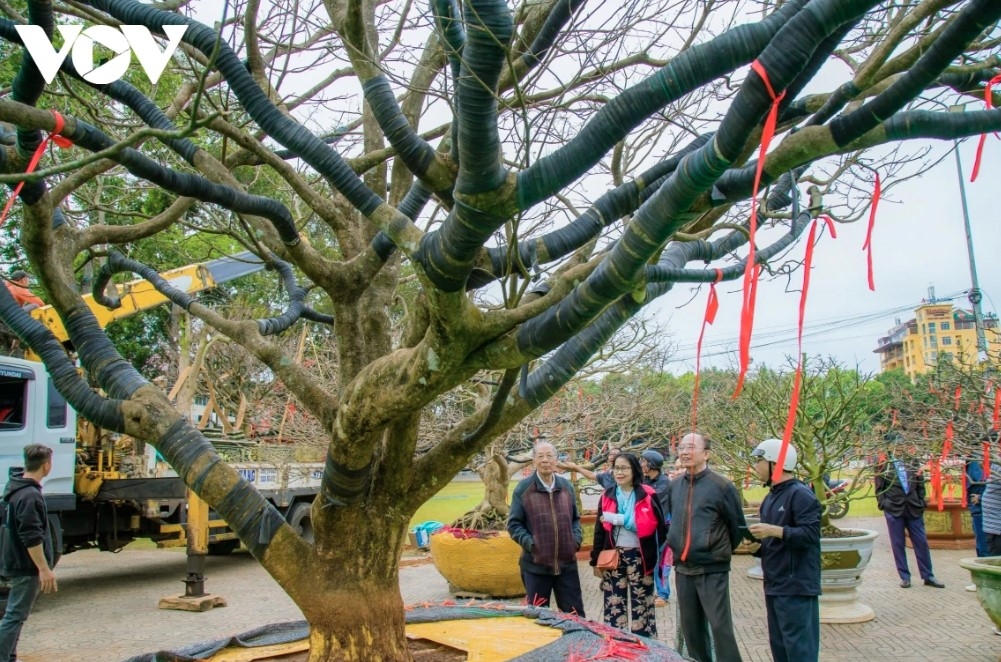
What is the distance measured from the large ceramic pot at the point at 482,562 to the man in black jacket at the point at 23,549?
441 centimetres

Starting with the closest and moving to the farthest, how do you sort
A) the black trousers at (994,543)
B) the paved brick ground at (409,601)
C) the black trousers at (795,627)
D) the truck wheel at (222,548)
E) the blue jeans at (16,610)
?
the black trousers at (795,627) → the blue jeans at (16,610) → the paved brick ground at (409,601) → the black trousers at (994,543) → the truck wheel at (222,548)

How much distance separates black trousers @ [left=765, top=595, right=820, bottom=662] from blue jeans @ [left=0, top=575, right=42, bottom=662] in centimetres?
535

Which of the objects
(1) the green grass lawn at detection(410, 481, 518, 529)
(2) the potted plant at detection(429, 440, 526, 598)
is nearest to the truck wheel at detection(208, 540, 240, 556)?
(1) the green grass lawn at detection(410, 481, 518, 529)

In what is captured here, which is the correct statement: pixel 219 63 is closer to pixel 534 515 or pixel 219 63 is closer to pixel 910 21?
pixel 910 21

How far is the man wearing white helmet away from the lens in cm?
513

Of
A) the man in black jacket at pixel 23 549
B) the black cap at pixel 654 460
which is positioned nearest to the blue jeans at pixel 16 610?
the man in black jacket at pixel 23 549

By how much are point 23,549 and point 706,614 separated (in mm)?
5021

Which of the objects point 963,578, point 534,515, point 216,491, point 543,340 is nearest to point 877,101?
point 543,340

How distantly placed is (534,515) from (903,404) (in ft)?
26.4

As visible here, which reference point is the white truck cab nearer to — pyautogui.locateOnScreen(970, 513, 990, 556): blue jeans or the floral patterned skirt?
the floral patterned skirt

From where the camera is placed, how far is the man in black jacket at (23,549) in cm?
593

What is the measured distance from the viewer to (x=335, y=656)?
13.4 feet

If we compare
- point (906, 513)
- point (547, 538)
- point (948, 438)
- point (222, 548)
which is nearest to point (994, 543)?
point (948, 438)

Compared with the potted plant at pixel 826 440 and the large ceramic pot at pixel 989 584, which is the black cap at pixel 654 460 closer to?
the potted plant at pixel 826 440
